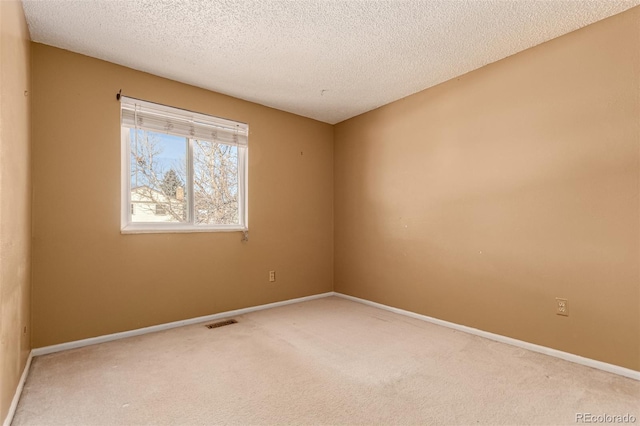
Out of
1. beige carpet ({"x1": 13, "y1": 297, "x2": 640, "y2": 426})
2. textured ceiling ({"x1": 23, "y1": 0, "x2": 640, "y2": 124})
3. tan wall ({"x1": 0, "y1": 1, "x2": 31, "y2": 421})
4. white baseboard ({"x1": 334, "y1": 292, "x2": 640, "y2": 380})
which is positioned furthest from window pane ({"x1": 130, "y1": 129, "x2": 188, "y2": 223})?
white baseboard ({"x1": 334, "y1": 292, "x2": 640, "y2": 380})

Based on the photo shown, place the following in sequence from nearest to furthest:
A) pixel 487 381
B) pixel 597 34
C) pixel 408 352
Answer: pixel 487 381, pixel 597 34, pixel 408 352

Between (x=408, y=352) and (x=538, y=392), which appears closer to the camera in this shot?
(x=538, y=392)

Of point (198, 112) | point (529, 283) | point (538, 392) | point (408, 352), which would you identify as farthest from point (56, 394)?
point (529, 283)

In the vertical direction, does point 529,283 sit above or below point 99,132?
below

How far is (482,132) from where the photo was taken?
287 cm

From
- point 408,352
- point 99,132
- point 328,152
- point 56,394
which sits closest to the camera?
point 56,394

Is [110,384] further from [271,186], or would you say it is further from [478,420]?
[271,186]

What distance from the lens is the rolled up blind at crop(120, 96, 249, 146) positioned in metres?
2.87

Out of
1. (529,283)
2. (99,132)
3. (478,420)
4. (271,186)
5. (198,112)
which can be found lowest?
(478,420)

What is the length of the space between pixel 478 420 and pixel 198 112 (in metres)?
3.32

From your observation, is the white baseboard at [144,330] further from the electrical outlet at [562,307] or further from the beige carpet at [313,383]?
the electrical outlet at [562,307]

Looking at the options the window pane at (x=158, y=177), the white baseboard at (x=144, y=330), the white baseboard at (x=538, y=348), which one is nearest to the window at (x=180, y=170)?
the window pane at (x=158, y=177)

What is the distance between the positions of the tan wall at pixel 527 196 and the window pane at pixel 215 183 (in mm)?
1698

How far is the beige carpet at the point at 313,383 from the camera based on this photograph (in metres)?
1.68
